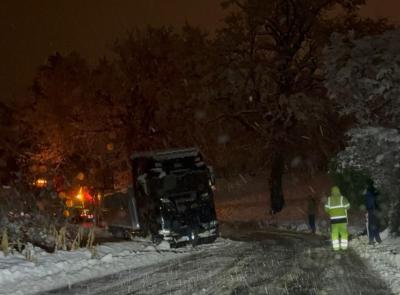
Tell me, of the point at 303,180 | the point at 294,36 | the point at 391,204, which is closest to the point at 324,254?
the point at 391,204

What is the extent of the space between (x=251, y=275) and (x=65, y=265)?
4.67 meters

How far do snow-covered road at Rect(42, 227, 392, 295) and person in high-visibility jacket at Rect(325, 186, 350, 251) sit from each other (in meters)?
0.40

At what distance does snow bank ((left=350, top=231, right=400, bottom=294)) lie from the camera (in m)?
12.7

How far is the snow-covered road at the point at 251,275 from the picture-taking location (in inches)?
477

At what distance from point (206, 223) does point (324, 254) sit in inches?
260

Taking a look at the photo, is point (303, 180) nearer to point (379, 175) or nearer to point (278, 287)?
point (379, 175)

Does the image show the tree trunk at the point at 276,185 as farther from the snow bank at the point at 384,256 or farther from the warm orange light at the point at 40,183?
the snow bank at the point at 384,256

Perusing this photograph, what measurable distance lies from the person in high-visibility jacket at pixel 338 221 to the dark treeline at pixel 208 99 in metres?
14.7

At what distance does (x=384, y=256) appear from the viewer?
15.5 metres

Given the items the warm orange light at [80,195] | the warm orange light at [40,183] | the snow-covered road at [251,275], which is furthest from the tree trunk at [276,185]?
the snow-covered road at [251,275]

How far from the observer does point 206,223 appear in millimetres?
23016

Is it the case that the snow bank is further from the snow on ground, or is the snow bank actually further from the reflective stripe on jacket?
the snow on ground

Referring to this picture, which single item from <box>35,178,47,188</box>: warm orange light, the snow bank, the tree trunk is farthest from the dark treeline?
the snow bank

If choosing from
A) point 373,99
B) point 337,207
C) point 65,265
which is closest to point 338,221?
point 337,207
